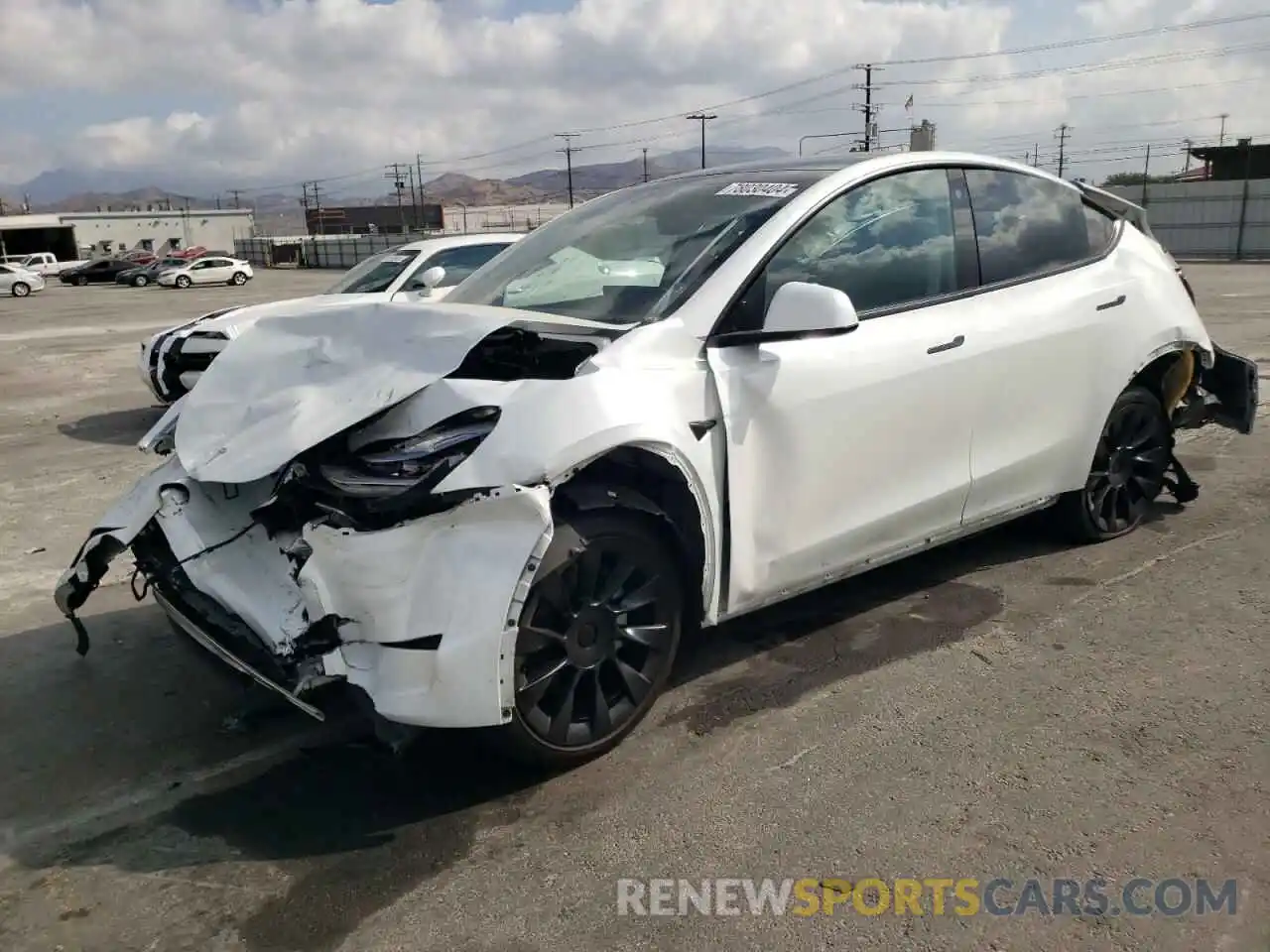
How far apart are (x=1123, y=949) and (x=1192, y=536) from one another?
11.0ft

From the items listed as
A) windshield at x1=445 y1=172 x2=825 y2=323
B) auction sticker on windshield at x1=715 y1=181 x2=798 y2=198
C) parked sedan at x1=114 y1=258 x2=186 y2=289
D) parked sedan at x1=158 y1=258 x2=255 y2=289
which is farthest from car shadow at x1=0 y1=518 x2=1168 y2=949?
parked sedan at x1=114 y1=258 x2=186 y2=289

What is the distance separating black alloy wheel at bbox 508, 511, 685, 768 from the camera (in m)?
2.93

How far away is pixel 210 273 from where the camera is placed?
47688mm

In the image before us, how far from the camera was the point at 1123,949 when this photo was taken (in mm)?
2352

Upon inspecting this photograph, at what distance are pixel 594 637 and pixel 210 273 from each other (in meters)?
49.6

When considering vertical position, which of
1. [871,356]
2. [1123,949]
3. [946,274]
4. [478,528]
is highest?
[946,274]

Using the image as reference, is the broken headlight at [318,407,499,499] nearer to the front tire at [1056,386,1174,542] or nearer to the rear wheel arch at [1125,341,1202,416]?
the front tire at [1056,386,1174,542]

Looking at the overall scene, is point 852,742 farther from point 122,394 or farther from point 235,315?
point 122,394

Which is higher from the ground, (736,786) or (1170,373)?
(1170,373)

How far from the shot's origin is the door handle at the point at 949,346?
12.6ft

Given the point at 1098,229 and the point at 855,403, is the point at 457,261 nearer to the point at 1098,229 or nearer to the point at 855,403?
the point at 1098,229

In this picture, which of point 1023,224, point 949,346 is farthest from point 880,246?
point 1023,224

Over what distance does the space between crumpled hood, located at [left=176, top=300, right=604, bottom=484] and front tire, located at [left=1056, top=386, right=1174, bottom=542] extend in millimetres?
2794

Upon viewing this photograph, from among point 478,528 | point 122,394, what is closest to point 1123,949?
point 478,528
